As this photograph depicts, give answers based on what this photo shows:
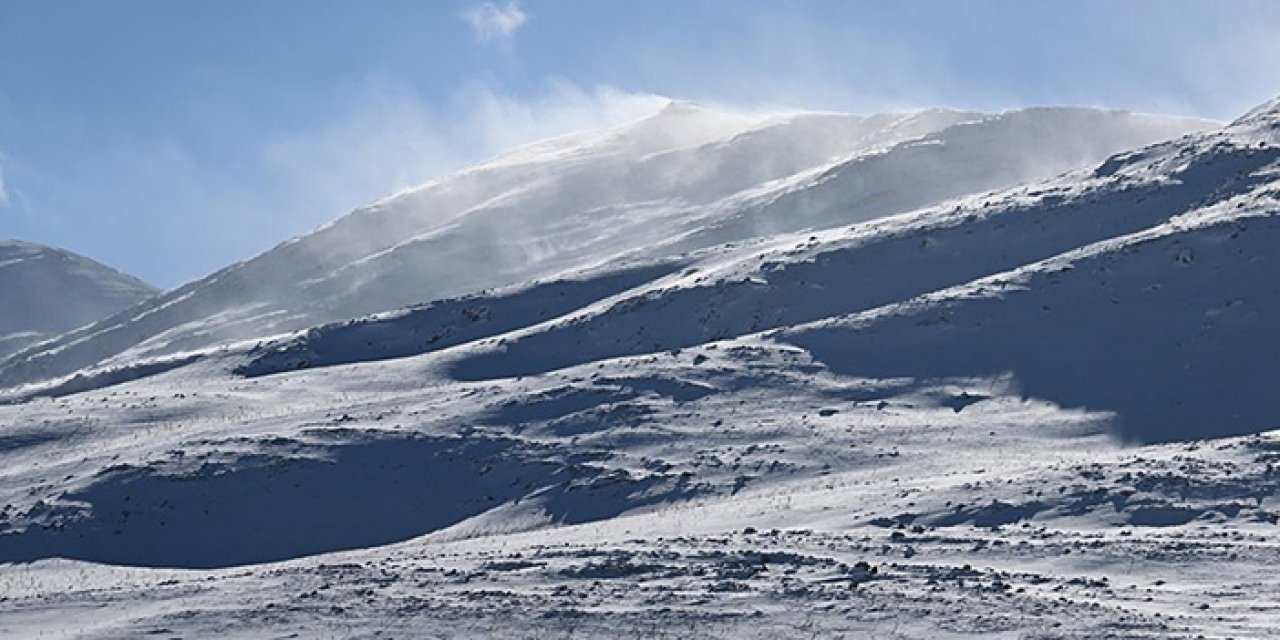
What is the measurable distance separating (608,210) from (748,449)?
85.8 metres

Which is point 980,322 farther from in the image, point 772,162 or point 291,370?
point 772,162

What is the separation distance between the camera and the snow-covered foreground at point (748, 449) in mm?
24234

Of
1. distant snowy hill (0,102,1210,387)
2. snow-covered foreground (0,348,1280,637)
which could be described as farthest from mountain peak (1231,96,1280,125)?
snow-covered foreground (0,348,1280,637)

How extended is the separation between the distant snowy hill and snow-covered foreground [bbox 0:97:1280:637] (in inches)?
943

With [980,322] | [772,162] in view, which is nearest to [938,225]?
[980,322]

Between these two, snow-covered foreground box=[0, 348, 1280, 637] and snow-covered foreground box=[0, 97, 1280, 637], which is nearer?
snow-covered foreground box=[0, 348, 1280, 637]

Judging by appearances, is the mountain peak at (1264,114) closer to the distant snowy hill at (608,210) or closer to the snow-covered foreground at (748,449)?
the snow-covered foreground at (748,449)

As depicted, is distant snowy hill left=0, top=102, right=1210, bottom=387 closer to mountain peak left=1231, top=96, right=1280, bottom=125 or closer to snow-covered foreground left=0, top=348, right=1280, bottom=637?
mountain peak left=1231, top=96, right=1280, bottom=125

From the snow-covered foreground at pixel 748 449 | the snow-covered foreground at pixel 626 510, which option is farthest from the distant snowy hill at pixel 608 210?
the snow-covered foreground at pixel 626 510

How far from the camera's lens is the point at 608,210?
419ft

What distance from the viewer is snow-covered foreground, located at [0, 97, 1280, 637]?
24.2 m

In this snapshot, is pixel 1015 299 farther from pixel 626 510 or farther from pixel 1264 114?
pixel 1264 114

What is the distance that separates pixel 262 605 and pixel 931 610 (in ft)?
33.1

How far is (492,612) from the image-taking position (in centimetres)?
2347
